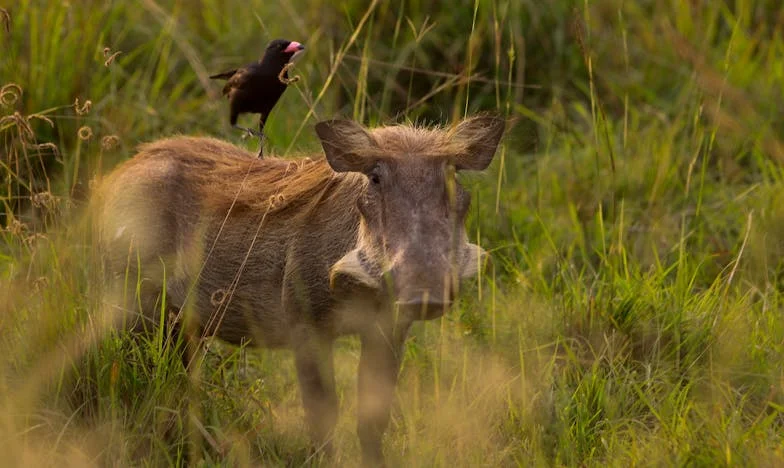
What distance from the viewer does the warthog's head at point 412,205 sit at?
350 centimetres

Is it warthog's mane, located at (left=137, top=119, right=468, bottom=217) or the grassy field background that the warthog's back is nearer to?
warthog's mane, located at (left=137, top=119, right=468, bottom=217)

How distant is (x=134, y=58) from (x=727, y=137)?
303 centimetres

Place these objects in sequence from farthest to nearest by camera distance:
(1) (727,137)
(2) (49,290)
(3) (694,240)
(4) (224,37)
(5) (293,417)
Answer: (4) (224,37) < (1) (727,137) < (3) (694,240) < (5) (293,417) < (2) (49,290)

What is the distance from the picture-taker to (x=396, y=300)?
11.6 feet

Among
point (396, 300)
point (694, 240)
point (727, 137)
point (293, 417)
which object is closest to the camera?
point (396, 300)

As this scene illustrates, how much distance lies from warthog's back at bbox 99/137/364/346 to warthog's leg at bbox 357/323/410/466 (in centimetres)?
24

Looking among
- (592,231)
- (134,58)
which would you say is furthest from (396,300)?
(134,58)

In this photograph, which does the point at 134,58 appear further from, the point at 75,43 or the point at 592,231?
the point at 592,231

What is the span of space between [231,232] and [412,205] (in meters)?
0.96

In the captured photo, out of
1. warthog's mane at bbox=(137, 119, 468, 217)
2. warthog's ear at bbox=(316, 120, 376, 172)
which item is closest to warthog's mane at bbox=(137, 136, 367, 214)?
warthog's mane at bbox=(137, 119, 468, 217)

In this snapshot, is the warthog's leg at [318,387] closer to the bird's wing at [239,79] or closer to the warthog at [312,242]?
the warthog at [312,242]

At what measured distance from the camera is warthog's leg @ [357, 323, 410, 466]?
410 centimetres

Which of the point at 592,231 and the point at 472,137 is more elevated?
the point at 472,137

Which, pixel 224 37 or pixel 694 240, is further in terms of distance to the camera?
pixel 224 37
